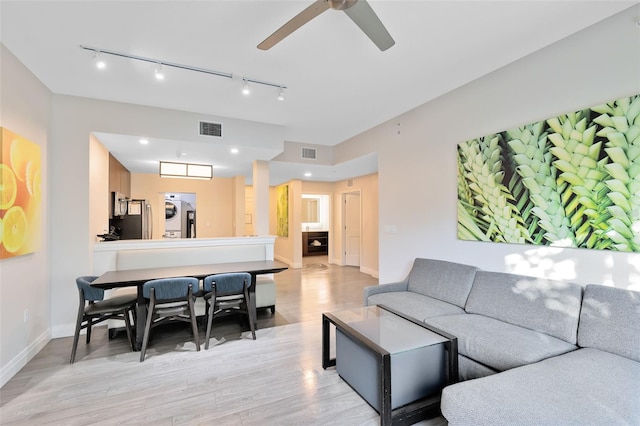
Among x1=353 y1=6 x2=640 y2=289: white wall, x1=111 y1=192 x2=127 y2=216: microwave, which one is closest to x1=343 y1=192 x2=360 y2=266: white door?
x1=353 y1=6 x2=640 y2=289: white wall

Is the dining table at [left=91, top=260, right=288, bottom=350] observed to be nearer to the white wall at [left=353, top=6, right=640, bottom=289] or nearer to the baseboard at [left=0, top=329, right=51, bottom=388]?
the baseboard at [left=0, top=329, right=51, bottom=388]

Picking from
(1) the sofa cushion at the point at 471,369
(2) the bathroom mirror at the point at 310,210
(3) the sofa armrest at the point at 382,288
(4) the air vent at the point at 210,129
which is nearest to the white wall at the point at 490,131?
(3) the sofa armrest at the point at 382,288

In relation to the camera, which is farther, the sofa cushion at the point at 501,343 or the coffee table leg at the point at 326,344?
the coffee table leg at the point at 326,344

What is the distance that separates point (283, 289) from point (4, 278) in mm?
3837

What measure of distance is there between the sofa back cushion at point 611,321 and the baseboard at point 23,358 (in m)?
4.62

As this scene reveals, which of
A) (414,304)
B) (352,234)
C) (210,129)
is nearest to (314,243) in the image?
(352,234)

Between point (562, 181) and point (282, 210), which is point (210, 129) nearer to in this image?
point (562, 181)

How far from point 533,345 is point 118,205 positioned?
5989 mm

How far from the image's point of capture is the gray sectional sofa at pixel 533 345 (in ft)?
4.57

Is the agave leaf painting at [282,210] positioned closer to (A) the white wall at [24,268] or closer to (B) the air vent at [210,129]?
(B) the air vent at [210,129]

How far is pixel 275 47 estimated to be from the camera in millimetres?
2568

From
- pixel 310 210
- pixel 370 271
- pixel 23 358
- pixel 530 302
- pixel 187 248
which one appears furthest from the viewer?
pixel 310 210

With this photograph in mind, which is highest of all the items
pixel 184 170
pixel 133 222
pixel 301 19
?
pixel 301 19

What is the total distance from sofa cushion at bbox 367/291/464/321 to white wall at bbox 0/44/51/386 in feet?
11.4
